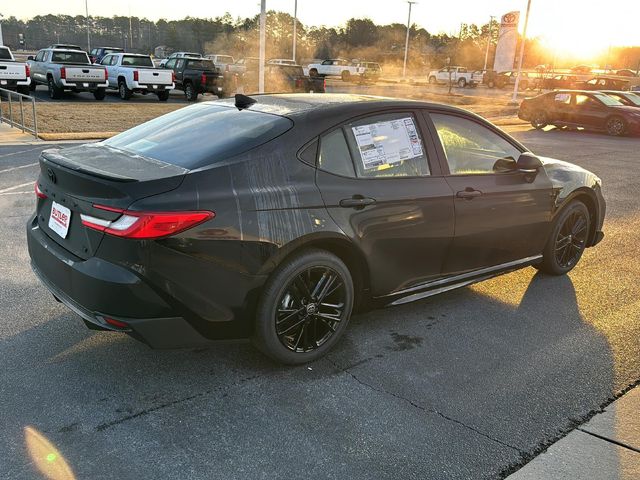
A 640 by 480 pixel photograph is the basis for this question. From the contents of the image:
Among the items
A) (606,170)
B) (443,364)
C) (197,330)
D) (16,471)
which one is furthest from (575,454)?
(606,170)

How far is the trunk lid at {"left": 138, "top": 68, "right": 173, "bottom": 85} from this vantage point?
22094 millimetres

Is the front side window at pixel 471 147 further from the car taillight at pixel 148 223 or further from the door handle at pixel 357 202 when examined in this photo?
the car taillight at pixel 148 223

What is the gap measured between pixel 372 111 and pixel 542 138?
47.8 feet

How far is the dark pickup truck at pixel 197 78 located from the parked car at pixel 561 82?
80.9 feet

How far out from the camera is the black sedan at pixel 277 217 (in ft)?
9.63

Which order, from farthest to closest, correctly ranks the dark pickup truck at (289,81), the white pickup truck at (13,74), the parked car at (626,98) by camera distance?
the dark pickup truck at (289,81), the parked car at (626,98), the white pickup truck at (13,74)

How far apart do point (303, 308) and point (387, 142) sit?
1.23 metres

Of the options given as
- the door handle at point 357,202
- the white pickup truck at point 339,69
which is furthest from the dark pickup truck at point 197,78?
the white pickup truck at point 339,69

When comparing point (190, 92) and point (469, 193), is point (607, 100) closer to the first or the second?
point (190, 92)

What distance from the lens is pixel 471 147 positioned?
4332mm

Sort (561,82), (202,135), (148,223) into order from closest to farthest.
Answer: (148,223) → (202,135) → (561,82)

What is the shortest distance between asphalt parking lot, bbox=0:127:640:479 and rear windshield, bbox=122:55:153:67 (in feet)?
68.2

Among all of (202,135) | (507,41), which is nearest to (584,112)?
(202,135)

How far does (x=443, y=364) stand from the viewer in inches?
143
